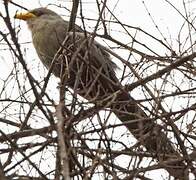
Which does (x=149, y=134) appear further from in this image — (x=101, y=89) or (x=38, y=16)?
(x=38, y=16)

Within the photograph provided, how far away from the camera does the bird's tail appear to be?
9.87 ft

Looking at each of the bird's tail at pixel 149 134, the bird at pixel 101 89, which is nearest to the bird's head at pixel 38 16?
the bird at pixel 101 89

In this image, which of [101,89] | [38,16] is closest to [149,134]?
[101,89]

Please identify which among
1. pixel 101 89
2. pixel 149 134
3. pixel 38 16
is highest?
pixel 38 16

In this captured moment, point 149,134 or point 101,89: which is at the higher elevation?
point 101,89

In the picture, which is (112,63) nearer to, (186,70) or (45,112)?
(186,70)

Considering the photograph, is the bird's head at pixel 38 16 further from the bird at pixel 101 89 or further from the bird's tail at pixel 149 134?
the bird's tail at pixel 149 134

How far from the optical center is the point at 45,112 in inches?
103

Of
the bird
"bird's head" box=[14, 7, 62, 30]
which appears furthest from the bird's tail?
"bird's head" box=[14, 7, 62, 30]


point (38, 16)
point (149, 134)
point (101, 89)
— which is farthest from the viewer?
point (38, 16)

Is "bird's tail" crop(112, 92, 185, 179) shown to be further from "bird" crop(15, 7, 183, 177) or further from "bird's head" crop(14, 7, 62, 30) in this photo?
"bird's head" crop(14, 7, 62, 30)

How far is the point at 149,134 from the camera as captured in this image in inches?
121

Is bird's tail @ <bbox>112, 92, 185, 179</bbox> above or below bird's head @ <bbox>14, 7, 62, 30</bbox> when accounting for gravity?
below

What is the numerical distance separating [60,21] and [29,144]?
2.88 m
